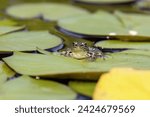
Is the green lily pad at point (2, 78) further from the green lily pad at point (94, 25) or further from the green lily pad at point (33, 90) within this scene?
the green lily pad at point (94, 25)

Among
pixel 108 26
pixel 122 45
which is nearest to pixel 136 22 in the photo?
pixel 108 26

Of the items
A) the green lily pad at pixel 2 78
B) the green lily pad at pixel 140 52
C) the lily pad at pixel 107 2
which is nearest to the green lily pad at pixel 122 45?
the green lily pad at pixel 140 52

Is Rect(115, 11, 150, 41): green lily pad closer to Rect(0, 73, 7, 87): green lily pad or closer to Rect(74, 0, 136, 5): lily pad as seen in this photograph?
Rect(74, 0, 136, 5): lily pad

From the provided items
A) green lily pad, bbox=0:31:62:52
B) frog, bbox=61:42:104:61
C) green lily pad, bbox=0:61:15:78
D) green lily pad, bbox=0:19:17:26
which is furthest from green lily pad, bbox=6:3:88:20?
green lily pad, bbox=0:61:15:78

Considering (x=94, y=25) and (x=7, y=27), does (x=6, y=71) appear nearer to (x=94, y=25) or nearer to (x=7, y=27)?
(x=7, y=27)

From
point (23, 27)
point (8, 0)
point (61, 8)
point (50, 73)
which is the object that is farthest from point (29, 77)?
point (8, 0)

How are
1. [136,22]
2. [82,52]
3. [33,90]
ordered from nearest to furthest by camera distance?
[33,90] → [82,52] → [136,22]

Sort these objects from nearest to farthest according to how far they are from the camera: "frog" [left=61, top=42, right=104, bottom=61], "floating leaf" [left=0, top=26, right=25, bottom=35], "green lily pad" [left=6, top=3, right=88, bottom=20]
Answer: "frog" [left=61, top=42, right=104, bottom=61] < "floating leaf" [left=0, top=26, right=25, bottom=35] < "green lily pad" [left=6, top=3, right=88, bottom=20]
